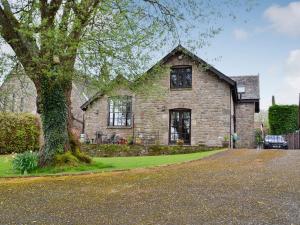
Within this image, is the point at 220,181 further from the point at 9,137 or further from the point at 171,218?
the point at 9,137

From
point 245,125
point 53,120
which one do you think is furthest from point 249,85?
point 53,120

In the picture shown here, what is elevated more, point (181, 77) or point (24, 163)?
point (181, 77)

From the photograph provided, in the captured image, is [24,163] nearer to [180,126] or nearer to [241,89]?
[180,126]

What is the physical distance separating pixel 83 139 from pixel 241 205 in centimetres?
2220

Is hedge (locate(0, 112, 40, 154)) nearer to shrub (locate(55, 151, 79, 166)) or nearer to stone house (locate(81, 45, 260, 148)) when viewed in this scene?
stone house (locate(81, 45, 260, 148))

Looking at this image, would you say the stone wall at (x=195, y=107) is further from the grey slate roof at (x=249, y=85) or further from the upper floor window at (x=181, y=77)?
the grey slate roof at (x=249, y=85)

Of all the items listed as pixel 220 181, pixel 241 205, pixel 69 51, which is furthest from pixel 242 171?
pixel 69 51

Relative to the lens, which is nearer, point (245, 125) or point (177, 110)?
point (177, 110)

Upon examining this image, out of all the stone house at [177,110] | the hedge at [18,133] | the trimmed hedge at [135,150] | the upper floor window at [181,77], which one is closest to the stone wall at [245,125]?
the stone house at [177,110]

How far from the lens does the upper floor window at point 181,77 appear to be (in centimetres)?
2562

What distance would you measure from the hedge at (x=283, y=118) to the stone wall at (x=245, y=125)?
6.07 metres

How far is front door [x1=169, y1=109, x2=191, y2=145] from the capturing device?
25.2 meters

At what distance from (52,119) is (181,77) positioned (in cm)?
1421

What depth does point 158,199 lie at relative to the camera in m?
7.09
